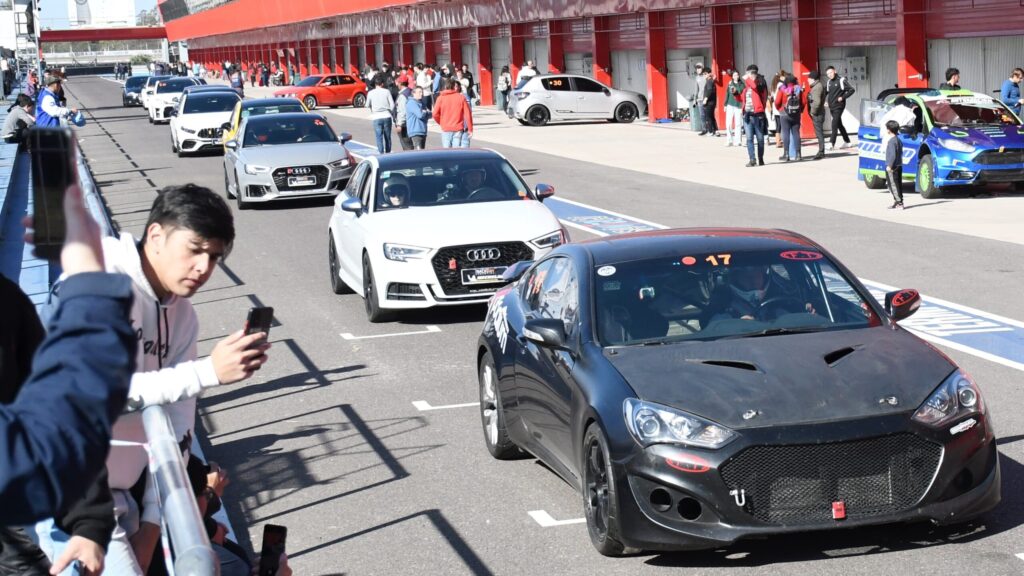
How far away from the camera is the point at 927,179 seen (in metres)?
23.3

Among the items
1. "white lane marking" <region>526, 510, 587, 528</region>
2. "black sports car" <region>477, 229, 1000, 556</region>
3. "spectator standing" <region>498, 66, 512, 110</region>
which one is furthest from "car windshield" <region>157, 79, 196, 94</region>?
"white lane marking" <region>526, 510, 587, 528</region>

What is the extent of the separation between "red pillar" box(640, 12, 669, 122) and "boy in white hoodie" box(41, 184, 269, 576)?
40130mm

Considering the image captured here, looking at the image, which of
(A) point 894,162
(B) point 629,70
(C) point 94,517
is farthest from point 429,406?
(B) point 629,70

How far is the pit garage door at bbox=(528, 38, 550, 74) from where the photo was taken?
55.2 m

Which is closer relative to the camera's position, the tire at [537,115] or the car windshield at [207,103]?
the car windshield at [207,103]

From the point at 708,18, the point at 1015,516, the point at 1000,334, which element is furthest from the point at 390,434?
the point at 708,18

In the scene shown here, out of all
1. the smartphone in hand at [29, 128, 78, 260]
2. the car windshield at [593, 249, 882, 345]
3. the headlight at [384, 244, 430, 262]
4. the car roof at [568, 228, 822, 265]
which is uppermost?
the smartphone in hand at [29, 128, 78, 260]

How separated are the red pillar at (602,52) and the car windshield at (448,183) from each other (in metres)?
34.5

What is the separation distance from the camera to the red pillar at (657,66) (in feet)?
143

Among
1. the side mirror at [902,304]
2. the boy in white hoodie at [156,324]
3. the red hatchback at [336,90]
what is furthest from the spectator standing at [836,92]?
the red hatchback at [336,90]

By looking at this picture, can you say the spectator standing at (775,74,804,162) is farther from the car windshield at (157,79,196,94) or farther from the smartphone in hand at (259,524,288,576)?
the car windshield at (157,79,196,94)

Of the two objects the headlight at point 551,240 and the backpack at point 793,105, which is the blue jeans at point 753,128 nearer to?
the backpack at point 793,105

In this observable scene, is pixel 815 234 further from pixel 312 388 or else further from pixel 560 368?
pixel 560 368

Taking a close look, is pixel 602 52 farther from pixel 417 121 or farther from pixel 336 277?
pixel 336 277
